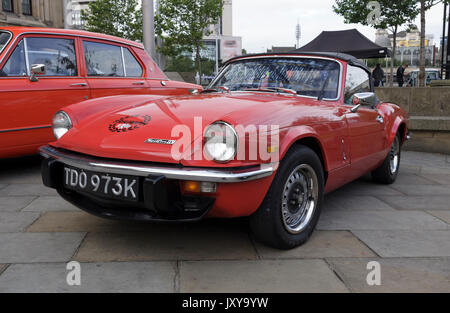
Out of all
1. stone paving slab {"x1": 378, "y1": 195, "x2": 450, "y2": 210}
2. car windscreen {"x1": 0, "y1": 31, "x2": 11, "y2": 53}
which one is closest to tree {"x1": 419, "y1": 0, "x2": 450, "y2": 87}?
stone paving slab {"x1": 378, "y1": 195, "x2": 450, "y2": 210}

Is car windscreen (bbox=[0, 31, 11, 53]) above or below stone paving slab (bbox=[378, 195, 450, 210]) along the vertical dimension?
above

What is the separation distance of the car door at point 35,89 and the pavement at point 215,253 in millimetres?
908

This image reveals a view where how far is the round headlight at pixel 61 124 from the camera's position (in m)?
3.19

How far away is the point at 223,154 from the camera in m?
Result: 2.34

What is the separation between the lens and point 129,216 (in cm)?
247

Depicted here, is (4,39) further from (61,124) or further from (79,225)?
(79,225)

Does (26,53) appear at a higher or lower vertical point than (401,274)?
higher

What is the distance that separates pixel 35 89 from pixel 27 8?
765 inches

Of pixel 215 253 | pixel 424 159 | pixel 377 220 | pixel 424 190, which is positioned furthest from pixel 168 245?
pixel 424 159

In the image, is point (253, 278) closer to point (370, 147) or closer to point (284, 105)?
point (284, 105)

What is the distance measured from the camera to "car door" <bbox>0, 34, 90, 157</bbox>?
14.6 ft

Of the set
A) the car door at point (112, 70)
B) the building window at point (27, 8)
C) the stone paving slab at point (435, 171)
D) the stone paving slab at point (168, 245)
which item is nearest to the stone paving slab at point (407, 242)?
the stone paving slab at point (168, 245)

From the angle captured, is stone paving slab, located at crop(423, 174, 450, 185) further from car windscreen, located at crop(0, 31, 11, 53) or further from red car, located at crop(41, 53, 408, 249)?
car windscreen, located at crop(0, 31, 11, 53)

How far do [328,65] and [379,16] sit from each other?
18249mm
